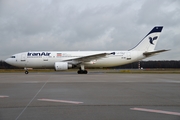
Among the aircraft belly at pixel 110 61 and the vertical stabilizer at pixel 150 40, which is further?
the vertical stabilizer at pixel 150 40

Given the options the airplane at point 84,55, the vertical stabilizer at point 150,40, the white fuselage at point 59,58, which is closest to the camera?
the airplane at point 84,55

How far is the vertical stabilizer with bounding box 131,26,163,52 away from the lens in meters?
28.5

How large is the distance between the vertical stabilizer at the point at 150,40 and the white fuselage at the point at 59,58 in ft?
3.08

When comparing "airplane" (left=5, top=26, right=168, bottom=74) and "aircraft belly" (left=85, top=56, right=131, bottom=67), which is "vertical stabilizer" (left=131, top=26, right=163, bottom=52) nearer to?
"airplane" (left=5, top=26, right=168, bottom=74)

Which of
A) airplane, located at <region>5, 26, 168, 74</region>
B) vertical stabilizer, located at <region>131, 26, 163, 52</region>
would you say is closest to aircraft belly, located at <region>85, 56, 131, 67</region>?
airplane, located at <region>5, 26, 168, 74</region>

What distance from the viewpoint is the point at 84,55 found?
28.0 metres

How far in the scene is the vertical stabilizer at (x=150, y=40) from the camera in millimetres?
28469

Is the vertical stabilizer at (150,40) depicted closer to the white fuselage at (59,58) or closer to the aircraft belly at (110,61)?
the white fuselage at (59,58)

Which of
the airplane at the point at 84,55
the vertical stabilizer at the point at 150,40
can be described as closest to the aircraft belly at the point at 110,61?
the airplane at the point at 84,55

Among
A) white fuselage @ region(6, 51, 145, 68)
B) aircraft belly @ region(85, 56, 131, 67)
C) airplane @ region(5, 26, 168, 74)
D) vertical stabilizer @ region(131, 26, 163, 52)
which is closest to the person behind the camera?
airplane @ region(5, 26, 168, 74)

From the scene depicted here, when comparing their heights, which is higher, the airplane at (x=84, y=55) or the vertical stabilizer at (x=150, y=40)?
the vertical stabilizer at (x=150, y=40)

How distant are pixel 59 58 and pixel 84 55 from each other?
3.43 meters

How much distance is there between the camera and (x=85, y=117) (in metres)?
4.35

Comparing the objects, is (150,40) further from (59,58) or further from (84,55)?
(59,58)
